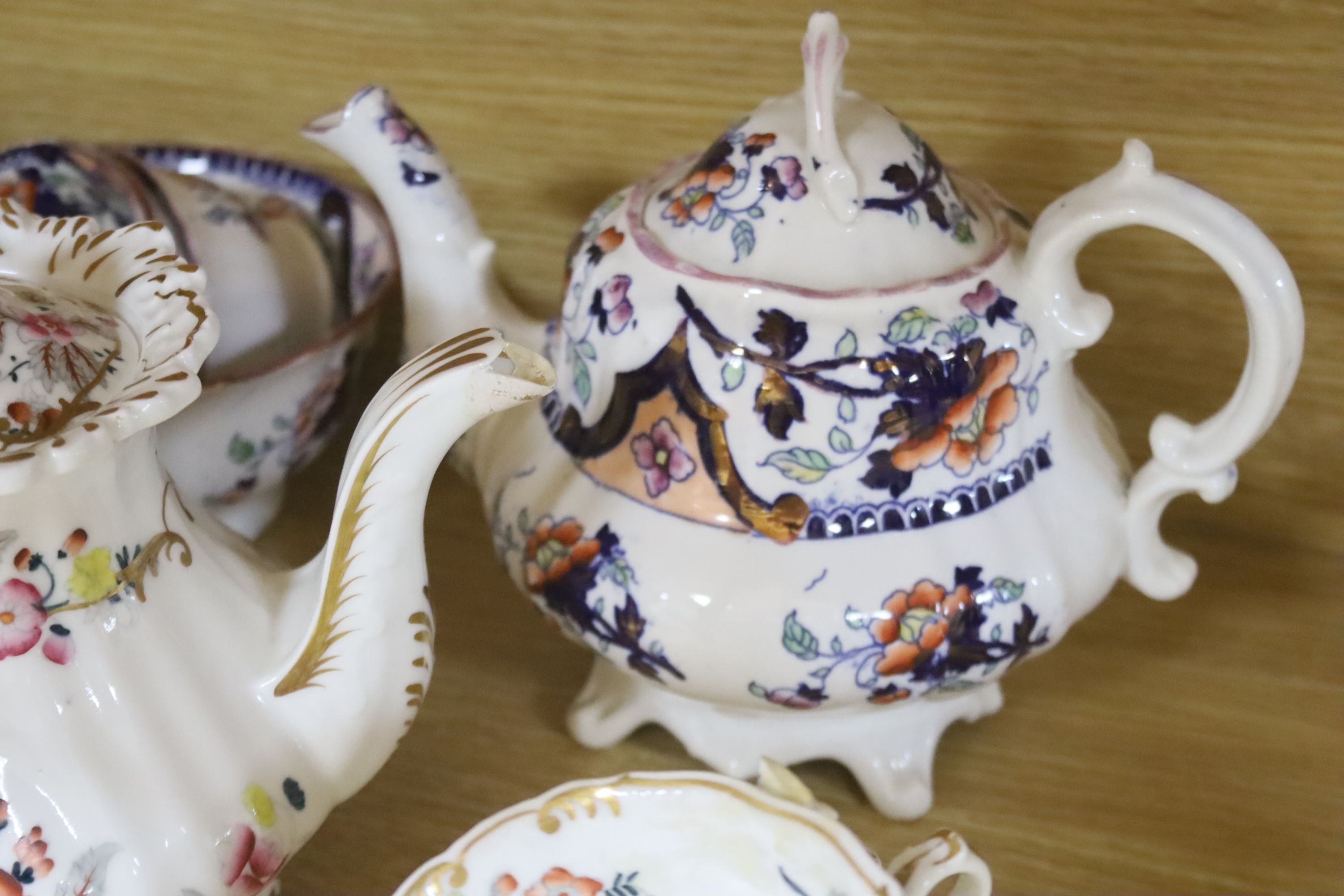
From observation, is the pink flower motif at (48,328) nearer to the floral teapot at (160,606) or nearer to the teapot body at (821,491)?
the floral teapot at (160,606)

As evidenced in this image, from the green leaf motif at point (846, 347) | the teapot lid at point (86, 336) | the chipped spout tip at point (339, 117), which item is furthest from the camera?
the chipped spout tip at point (339, 117)

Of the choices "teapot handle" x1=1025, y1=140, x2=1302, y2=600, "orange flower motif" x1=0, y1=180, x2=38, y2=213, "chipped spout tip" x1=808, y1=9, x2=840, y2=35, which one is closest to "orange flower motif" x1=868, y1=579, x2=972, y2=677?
"teapot handle" x1=1025, y1=140, x2=1302, y2=600

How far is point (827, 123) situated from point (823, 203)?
3cm

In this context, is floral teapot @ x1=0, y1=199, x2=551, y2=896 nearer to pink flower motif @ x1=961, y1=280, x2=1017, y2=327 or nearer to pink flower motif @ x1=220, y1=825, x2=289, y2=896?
pink flower motif @ x1=220, y1=825, x2=289, y2=896

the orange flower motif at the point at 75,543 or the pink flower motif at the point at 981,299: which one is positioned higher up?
the pink flower motif at the point at 981,299

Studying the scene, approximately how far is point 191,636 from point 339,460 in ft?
1.34

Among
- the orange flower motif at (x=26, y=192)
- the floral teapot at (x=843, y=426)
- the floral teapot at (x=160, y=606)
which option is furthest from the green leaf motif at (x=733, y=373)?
the orange flower motif at (x=26, y=192)

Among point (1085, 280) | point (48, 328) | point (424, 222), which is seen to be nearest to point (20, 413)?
point (48, 328)

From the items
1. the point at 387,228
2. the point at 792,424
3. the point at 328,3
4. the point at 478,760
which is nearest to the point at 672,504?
the point at 792,424

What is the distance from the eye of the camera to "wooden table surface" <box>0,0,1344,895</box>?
543 millimetres

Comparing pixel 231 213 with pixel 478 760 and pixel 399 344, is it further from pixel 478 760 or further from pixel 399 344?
pixel 478 760

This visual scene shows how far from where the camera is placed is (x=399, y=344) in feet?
2.59

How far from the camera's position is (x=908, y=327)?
0.47 metres

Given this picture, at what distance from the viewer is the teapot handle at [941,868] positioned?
1.30 ft
